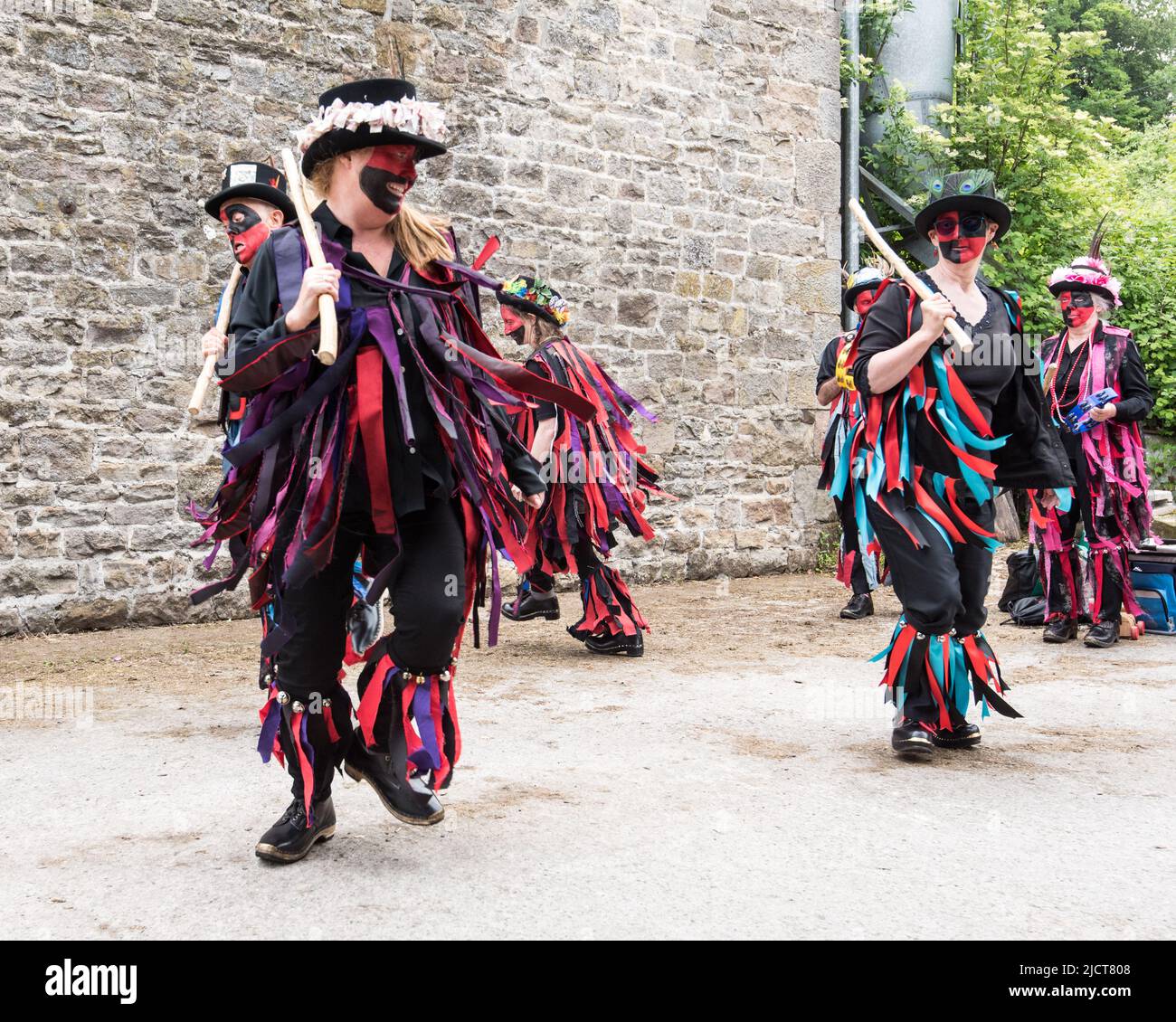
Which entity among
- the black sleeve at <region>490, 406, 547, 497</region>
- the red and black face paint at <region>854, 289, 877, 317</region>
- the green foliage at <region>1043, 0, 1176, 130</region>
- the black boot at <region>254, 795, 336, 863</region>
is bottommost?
the black boot at <region>254, 795, 336, 863</region>

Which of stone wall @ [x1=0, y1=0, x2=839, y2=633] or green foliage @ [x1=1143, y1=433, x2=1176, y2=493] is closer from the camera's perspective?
stone wall @ [x1=0, y1=0, x2=839, y2=633]

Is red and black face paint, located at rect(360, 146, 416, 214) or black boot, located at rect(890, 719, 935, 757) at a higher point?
red and black face paint, located at rect(360, 146, 416, 214)

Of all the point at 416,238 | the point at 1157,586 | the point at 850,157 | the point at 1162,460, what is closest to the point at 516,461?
the point at 416,238

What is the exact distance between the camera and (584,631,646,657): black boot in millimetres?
6551

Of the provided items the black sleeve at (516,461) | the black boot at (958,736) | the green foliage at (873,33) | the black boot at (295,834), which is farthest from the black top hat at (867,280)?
the black boot at (295,834)

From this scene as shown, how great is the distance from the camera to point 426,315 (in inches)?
129

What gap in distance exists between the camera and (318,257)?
2.97m

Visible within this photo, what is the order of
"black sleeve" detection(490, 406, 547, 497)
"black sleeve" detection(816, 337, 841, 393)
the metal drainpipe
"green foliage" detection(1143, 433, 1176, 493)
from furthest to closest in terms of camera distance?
1. "green foliage" detection(1143, 433, 1176, 493)
2. the metal drainpipe
3. "black sleeve" detection(816, 337, 841, 393)
4. "black sleeve" detection(490, 406, 547, 497)

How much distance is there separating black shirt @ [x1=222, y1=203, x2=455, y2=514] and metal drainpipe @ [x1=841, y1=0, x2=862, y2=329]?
8334 millimetres

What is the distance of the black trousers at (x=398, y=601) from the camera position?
3.18m

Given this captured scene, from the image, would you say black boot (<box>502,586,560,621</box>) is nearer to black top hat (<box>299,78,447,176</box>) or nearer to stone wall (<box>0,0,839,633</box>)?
stone wall (<box>0,0,839,633</box>)

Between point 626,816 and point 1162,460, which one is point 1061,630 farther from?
point 1162,460

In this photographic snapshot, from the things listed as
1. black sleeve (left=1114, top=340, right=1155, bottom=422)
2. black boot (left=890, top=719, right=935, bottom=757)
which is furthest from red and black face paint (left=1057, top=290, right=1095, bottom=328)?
black boot (left=890, top=719, right=935, bottom=757)
